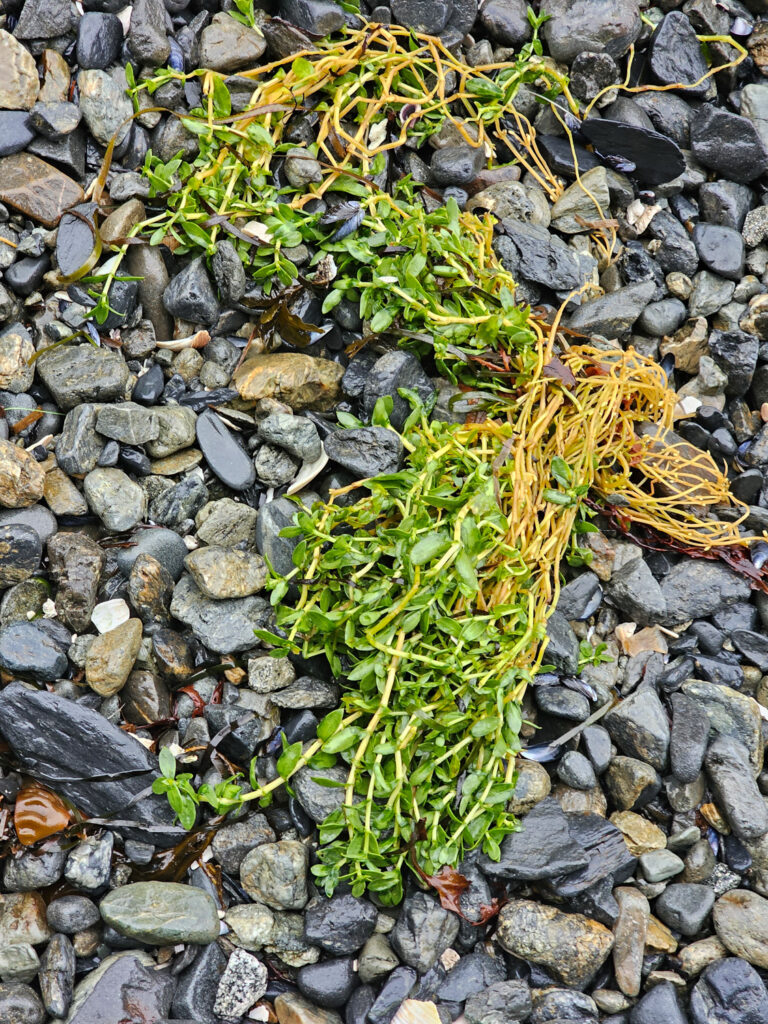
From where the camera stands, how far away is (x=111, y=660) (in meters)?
2.52

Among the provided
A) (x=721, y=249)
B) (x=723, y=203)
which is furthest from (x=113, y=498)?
(x=723, y=203)

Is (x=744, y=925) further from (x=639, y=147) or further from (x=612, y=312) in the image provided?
(x=639, y=147)

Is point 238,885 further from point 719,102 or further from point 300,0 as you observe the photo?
point 719,102

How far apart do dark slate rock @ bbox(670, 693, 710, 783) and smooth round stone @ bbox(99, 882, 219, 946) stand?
149 centimetres

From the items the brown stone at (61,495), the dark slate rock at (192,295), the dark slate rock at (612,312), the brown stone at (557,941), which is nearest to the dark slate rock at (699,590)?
the dark slate rock at (612,312)

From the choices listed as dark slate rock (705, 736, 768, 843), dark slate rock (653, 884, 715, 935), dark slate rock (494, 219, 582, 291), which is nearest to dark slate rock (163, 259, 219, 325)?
dark slate rock (494, 219, 582, 291)

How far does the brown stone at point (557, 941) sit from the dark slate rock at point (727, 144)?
307 cm

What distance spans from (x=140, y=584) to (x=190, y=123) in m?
1.59

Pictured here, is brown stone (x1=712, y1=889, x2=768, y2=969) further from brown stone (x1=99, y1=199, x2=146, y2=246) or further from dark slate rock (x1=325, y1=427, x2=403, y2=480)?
brown stone (x1=99, y1=199, x2=146, y2=246)

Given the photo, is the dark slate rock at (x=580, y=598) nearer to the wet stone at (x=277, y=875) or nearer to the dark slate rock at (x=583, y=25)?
the wet stone at (x=277, y=875)

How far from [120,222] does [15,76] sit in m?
0.64

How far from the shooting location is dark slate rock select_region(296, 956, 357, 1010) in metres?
2.36

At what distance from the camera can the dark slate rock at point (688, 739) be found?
2.68 meters

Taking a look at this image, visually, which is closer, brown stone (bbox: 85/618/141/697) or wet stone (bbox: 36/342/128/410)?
brown stone (bbox: 85/618/141/697)
